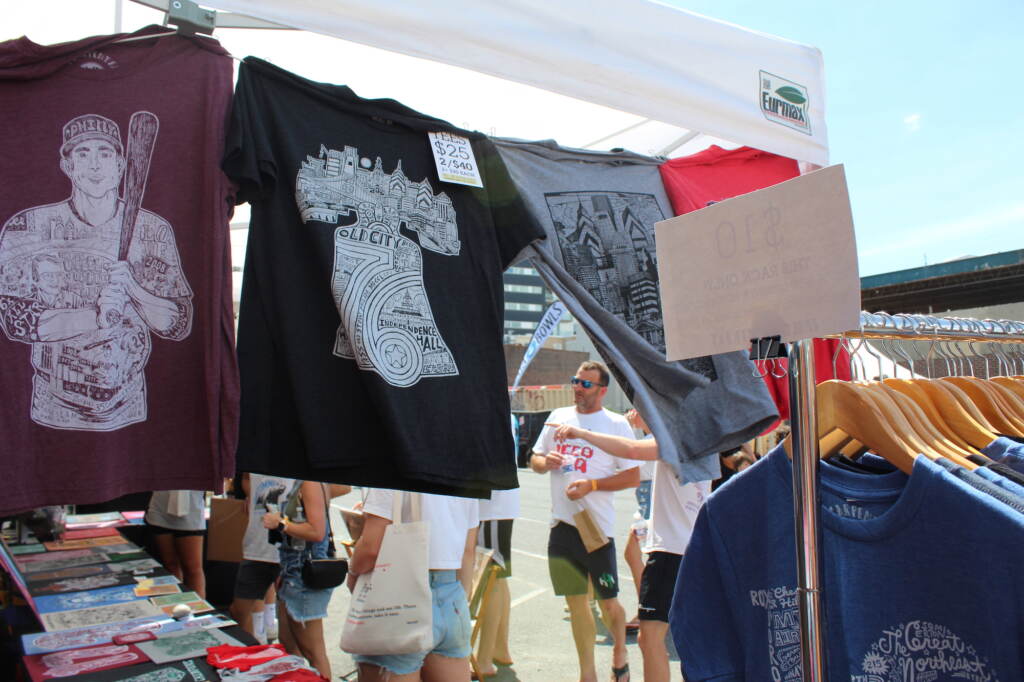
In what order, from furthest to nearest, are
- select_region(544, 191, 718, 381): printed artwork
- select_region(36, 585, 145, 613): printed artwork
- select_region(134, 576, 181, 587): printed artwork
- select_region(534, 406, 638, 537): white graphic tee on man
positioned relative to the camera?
select_region(534, 406, 638, 537): white graphic tee on man
select_region(134, 576, 181, 587): printed artwork
select_region(36, 585, 145, 613): printed artwork
select_region(544, 191, 718, 381): printed artwork

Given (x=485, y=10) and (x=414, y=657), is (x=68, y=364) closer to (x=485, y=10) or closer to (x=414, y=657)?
(x=485, y=10)

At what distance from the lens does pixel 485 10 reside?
4.84 feet

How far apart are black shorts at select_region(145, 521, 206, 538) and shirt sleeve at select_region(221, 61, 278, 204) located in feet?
13.1

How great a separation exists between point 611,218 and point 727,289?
2.71 feet

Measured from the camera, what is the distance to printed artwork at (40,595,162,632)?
2451 millimetres

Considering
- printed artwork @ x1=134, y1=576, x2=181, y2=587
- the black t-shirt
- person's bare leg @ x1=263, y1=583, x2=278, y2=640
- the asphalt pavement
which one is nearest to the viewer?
the black t-shirt

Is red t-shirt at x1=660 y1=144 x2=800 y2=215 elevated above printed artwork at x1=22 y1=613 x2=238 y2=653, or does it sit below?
above

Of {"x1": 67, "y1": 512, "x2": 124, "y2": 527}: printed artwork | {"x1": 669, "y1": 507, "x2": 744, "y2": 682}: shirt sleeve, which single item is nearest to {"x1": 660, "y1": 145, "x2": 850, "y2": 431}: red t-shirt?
{"x1": 669, "y1": 507, "x2": 744, "y2": 682}: shirt sleeve

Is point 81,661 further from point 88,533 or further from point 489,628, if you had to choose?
point 88,533

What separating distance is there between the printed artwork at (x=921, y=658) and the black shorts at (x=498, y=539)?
3069 mm

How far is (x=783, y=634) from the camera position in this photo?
129cm

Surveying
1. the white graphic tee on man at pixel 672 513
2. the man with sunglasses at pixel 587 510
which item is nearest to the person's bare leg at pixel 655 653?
the white graphic tee on man at pixel 672 513

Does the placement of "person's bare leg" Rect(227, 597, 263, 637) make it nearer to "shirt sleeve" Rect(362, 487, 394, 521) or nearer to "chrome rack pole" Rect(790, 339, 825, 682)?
"shirt sleeve" Rect(362, 487, 394, 521)

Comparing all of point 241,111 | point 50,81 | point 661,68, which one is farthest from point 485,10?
point 50,81
